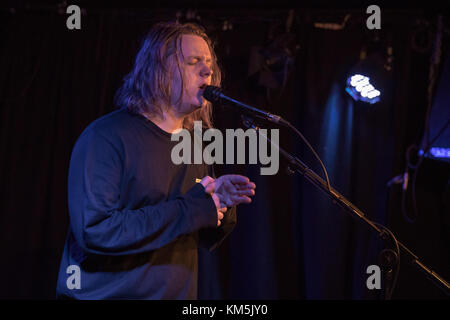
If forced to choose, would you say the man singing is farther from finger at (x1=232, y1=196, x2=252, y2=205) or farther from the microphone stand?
the microphone stand

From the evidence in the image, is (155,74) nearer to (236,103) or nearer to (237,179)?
(236,103)

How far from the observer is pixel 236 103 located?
1.51 metres

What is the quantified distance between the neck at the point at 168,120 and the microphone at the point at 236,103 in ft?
0.88

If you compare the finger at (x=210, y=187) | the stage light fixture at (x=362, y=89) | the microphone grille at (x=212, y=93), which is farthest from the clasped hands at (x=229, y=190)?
the stage light fixture at (x=362, y=89)

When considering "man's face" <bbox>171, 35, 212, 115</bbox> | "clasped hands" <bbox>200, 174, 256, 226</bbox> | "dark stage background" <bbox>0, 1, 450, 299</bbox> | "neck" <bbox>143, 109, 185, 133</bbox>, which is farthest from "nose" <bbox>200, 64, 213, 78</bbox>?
"dark stage background" <bbox>0, 1, 450, 299</bbox>

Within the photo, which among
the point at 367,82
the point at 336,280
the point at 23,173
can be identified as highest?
the point at 367,82

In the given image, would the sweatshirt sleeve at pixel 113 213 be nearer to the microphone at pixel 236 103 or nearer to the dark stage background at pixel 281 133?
the microphone at pixel 236 103

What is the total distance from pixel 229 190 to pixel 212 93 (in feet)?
1.34

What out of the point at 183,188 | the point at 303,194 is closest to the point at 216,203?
the point at 183,188

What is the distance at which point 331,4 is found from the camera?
3105mm

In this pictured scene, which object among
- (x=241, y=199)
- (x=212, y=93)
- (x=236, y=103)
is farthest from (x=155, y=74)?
(x=241, y=199)

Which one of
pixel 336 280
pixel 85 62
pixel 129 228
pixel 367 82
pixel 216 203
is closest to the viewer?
pixel 129 228
